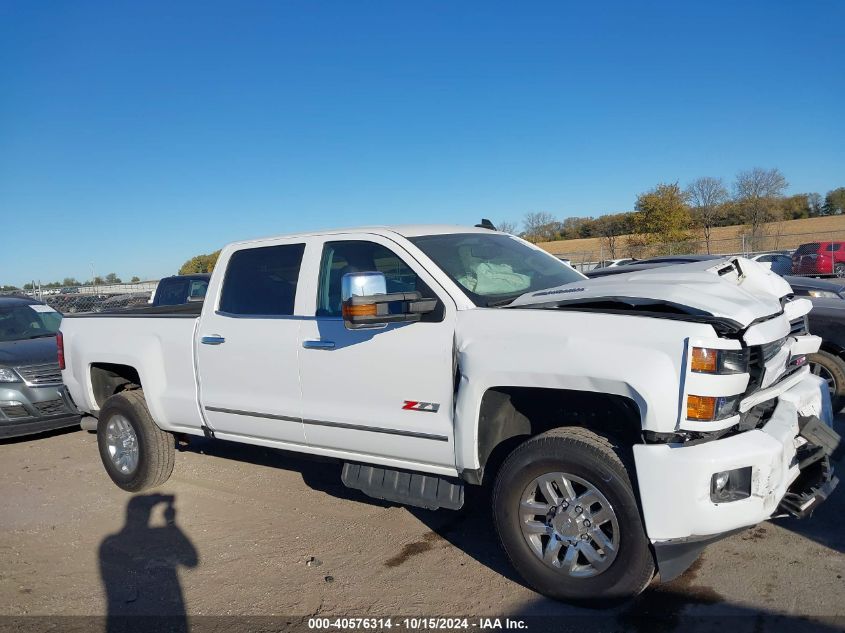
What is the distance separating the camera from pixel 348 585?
13.0 ft

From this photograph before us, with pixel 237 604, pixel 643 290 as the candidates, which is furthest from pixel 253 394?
pixel 643 290

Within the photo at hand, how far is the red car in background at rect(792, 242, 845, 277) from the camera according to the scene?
77.2ft

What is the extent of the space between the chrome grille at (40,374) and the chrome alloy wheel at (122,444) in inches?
87.9

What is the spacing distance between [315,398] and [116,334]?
2.34 metres

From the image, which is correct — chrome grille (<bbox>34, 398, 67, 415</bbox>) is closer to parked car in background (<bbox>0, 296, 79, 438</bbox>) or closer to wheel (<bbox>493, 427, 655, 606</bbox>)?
parked car in background (<bbox>0, 296, 79, 438</bbox>)

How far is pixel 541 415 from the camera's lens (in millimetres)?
3793

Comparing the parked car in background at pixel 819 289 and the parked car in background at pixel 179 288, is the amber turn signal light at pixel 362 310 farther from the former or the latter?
the parked car in background at pixel 179 288

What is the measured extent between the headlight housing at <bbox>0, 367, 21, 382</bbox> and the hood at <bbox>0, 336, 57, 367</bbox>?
0.24ft

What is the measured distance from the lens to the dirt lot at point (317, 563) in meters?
3.50

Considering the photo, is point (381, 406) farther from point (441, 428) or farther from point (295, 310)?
point (295, 310)

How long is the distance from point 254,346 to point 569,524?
2440 millimetres

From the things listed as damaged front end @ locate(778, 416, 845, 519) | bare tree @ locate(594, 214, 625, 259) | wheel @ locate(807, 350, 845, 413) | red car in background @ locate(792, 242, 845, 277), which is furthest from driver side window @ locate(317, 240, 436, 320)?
bare tree @ locate(594, 214, 625, 259)

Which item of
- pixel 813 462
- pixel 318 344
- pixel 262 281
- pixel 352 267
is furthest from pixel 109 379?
pixel 813 462

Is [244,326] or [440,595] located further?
[244,326]
